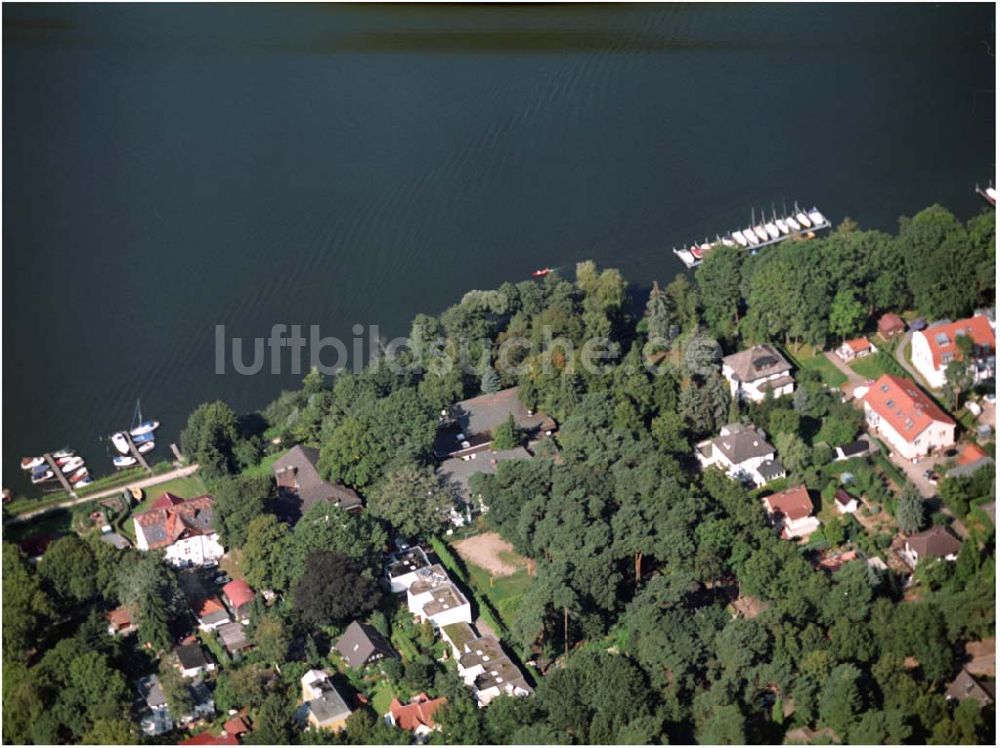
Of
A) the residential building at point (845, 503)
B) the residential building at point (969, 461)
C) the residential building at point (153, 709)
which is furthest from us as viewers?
the residential building at point (969, 461)

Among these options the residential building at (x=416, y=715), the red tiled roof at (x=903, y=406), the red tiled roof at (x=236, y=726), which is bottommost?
the residential building at (x=416, y=715)

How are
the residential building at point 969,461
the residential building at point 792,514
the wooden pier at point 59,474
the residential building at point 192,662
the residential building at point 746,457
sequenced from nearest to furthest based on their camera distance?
the residential building at point 192,662
the residential building at point 792,514
the residential building at point 969,461
the residential building at point 746,457
the wooden pier at point 59,474

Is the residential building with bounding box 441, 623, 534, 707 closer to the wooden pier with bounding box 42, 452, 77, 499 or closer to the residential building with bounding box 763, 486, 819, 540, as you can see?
the residential building with bounding box 763, 486, 819, 540

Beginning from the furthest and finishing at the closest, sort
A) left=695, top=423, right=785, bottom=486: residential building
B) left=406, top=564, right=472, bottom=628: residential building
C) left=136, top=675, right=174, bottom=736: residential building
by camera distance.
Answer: left=695, top=423, right=785, bottom=486: residential building → left=406, top=564, right=472, bottom=628: residential building → left=136, top=675, right=174, bottom=736: residential building

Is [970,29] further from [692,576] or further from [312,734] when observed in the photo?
[312,734]

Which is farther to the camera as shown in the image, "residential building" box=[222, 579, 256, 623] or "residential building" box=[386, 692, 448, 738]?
"residential building" box=[222, 579, 256, 623]

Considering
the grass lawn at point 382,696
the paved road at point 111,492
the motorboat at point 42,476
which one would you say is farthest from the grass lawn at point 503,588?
the motorboat at point 42,476

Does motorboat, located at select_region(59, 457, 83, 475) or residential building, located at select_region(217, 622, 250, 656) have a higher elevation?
motorboat, located at select_region(59, 457, 83, 475)

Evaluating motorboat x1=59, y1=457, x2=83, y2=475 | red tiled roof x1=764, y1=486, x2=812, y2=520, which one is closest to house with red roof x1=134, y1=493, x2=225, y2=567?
motorboat x1=59, y1=457, x2=83, y2=475

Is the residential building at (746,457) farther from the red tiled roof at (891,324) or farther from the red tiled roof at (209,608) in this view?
the red tiled roof at (209,608)
